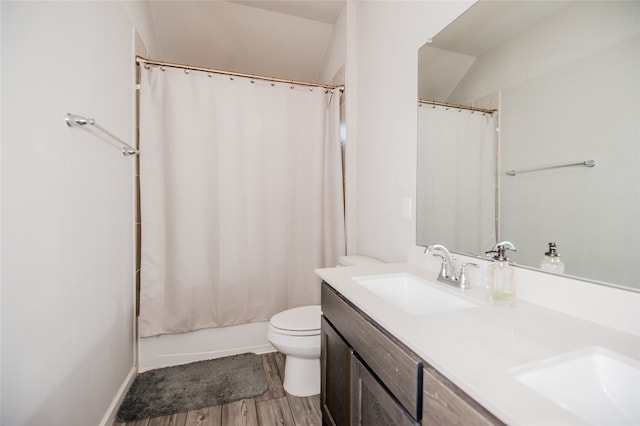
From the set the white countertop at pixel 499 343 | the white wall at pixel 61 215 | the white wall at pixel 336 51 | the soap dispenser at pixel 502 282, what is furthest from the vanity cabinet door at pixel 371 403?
the white wall at pixel 336 51

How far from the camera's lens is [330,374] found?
1147 millimetres

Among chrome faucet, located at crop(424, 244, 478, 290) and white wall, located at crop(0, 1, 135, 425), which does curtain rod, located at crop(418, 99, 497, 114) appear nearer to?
chrome faucet, located at crop(424, 244, 478, 290)

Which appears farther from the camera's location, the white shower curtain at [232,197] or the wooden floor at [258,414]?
the white shower curtain at [232,197]

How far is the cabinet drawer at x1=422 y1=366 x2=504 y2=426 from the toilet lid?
106cm

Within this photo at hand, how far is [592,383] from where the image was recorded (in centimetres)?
54

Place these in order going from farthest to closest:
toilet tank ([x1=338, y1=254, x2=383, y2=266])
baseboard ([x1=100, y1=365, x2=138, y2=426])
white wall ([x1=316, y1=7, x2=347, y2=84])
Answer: white wall ([x1=316, y1=7, x2=347, y2=84]) < toilet tank ([x1=338, y1=254, x2=383, y2=266]) < baseboard ([x1=100, y1=365, x2=138, y2=426])

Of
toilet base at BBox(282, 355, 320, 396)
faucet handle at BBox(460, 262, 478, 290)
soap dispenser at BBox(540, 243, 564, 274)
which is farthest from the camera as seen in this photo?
toilet base at BBox(282, 355, 320, 396)

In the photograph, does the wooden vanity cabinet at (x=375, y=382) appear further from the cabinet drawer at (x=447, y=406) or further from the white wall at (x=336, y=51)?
the white wall at (x=336, y=51)

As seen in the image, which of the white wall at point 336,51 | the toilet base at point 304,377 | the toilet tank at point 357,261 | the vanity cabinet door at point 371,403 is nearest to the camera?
the vanity cabinet door at point 371,403

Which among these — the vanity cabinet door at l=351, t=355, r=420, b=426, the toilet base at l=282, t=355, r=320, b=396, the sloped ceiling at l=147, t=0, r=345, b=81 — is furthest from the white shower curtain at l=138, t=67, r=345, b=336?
the vanity cabinet door at l=351, t=355, r=420, b=426

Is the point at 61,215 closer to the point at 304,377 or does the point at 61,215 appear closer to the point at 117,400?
the point at 117,400

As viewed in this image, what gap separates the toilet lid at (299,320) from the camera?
1572 mm

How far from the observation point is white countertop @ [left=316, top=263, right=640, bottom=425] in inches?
16.3

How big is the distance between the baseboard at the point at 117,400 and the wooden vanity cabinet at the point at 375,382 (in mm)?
1100
